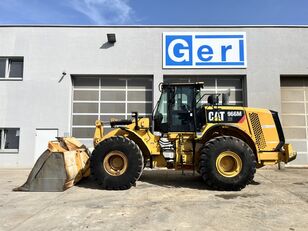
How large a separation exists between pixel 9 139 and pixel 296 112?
1465cm

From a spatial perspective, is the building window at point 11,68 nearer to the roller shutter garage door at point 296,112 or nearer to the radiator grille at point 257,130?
the radiator grille at point 257,130

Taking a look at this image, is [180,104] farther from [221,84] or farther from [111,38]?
[111,38]

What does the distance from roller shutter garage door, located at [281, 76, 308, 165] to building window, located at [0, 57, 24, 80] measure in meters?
13.6

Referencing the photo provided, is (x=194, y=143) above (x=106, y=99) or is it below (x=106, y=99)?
below

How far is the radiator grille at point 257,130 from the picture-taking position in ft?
30.5

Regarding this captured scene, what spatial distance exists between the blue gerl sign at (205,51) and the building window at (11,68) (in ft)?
24.6

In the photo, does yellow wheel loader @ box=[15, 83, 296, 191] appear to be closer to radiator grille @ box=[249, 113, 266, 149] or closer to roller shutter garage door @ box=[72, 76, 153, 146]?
radiator grille @ box=[249, 113, 266, 149]

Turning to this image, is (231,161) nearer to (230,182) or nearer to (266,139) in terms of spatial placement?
(230,182)

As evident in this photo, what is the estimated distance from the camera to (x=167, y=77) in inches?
661

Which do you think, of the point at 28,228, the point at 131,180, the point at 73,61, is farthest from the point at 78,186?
the point at 73,61

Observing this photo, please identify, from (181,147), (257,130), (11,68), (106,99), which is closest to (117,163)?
(181,147)

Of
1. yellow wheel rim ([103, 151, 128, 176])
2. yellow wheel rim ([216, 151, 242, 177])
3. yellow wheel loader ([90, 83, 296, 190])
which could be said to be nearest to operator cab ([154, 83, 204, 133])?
yellow wheel loader ([90, 83, 296, 190])

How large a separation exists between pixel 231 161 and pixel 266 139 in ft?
4.45

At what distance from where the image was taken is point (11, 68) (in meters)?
16.9
